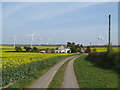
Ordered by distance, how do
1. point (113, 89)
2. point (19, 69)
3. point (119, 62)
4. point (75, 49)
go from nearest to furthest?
1. point (113, 89)
2. point (19, 69)
3. point (119, 62)
4. point (75, 49)

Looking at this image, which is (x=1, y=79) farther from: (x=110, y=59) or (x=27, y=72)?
(x=110, y=59)

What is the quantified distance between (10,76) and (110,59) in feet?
50.1

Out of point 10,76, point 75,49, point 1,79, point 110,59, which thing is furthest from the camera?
point 75,49

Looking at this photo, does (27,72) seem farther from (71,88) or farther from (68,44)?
(68,44)

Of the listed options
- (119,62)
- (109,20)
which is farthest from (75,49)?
(119,62)

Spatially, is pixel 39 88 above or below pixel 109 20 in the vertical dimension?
below

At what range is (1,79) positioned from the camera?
1478 centimetres

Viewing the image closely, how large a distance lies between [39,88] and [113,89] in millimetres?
3961

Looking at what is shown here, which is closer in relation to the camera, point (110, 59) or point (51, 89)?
point (51, 89)

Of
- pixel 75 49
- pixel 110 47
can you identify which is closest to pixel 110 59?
pixel 110 47

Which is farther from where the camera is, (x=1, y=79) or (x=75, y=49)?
(x=75, y=49)

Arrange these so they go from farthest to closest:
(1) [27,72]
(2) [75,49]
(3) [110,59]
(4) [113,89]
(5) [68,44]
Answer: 1. (5) [68,44]
2. (2) [75,49]
3. (3) [110,59]
4. (1) [27,72]
5. (4) [113,89]

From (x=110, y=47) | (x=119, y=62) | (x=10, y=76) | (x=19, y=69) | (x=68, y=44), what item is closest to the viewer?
(x=10, y=76)

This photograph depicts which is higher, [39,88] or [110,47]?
[110,47]
